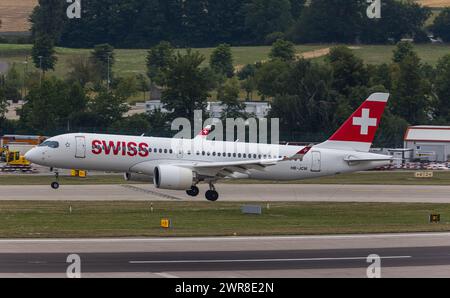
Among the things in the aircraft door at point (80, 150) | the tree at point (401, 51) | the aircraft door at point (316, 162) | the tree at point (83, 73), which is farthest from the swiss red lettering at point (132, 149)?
the tree at point (401, 51)

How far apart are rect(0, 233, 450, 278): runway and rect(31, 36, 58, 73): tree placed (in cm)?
14778

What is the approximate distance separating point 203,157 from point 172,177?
470 centimetres

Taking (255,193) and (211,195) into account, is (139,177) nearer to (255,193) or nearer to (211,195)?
(211,195)

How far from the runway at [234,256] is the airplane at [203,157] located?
14227 mm

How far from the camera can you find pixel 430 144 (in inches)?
4434

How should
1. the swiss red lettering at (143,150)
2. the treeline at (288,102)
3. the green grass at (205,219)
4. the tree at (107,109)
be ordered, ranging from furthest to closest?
the tree at (107,109) < the treeline at (288,102) < the swiss red lettering at (143,150) < the green grass at (205,219)

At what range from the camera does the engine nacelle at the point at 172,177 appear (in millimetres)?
59938

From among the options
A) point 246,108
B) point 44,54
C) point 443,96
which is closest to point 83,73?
point 44,54

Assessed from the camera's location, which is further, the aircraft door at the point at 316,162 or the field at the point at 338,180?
the field at the point at 338,180

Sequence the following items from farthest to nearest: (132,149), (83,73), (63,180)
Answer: (83,73)
(63,180)
(132,149)

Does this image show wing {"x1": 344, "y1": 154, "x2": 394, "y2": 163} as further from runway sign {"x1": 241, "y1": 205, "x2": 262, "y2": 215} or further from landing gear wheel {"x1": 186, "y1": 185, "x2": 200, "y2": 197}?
runway sign {"x1": 241, "y1": 205, "x2": 262, "y2": 215}

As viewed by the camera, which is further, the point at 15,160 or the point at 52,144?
the point at 15,160

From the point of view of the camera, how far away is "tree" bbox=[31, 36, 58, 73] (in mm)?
189875

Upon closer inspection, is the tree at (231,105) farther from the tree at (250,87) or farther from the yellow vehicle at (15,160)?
the yellow vehicle at (15,160)
